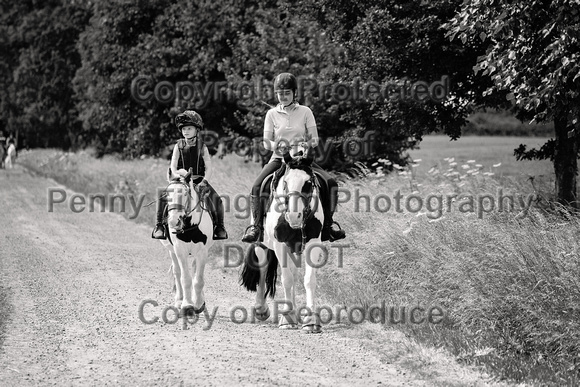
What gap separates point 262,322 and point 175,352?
195 cm

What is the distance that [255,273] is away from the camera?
11.0m

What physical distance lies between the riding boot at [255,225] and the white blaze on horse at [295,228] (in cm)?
11

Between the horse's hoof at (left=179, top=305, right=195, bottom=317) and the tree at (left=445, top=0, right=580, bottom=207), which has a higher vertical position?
the tree at (left=445, top=0, right=580, bottom=207)

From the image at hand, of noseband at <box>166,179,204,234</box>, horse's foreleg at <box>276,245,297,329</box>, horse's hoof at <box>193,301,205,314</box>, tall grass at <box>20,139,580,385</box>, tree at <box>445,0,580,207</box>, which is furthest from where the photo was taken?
horse's hoof at <box>193,301,205,314</box>

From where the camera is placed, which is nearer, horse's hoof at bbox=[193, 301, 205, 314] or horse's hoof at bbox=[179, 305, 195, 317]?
horse's hoof at bbox=[179, 305, 195, 317]

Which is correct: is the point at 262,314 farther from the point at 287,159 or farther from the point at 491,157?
the point at 491,157

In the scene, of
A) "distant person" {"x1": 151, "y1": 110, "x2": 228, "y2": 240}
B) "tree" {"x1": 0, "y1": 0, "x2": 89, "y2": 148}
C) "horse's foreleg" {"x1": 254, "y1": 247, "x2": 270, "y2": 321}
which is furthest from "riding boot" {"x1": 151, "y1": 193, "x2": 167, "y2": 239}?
"tree" {"x1": 0, "y1": 0, "x2": 89, "y2": 148}

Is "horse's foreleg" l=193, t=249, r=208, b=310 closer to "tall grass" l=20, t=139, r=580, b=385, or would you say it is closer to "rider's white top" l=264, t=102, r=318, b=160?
"rider's white top" l=264, t=102, r=318, b=160

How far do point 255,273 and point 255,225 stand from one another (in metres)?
0.88

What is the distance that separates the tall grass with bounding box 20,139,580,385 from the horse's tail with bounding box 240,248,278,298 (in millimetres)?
1049

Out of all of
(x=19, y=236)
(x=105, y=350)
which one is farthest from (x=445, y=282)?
(x=19, y=236)

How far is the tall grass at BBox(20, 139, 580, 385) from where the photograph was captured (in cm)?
809

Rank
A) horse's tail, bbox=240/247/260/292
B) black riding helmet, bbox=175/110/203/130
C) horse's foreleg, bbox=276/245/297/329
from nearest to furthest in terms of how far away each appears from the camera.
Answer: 1. horse's foreleg, bbox=276/245/297/329
2. black riding helmet, bbox=175/110/203/130
3. horse's tail, bbox=240/247/260/292

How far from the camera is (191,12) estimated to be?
1150 inches
